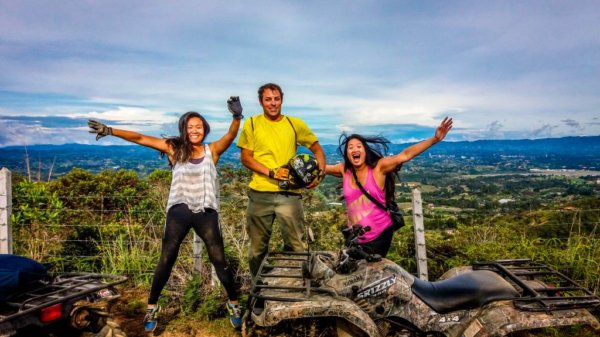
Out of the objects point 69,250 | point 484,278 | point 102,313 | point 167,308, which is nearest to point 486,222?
point 484,278

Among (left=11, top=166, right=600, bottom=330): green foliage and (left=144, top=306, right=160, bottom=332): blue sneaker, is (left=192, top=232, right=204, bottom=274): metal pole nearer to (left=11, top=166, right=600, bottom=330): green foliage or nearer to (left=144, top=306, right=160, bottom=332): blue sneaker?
(left=11, top=166, right=600, bottom=330): green foliage

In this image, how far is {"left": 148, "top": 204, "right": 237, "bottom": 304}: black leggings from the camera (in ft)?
13.0

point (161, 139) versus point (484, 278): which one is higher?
point (161, 139)

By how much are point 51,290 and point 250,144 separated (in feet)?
7.74

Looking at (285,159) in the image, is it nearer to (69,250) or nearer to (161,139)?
(161,139)

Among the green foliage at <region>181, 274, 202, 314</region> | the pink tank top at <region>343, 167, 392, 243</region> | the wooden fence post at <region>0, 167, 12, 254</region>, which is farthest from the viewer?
the wooden fence post at <region>0, 167, 12, 254</region>

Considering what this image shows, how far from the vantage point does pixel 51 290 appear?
3.16m

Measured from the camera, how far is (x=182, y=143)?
13.7 ft

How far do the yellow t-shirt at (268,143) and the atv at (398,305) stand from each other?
61.3 inches

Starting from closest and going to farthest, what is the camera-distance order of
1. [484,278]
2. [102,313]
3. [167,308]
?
[484,278] → [102,313] → [167,308]

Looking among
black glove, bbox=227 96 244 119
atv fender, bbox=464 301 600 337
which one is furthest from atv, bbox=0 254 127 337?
atv fender, bbox=464 301 600 337

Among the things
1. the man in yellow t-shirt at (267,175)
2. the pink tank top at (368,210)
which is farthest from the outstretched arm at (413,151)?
the man in yellow t-shirt at (267,175)

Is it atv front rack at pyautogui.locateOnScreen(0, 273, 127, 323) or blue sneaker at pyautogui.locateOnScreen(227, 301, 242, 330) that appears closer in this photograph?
atv front rack at pyautogui.locateOnScreen(0, 273, 127, 323)

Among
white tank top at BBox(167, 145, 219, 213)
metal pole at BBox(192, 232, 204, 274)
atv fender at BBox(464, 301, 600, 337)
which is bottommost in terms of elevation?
metal pole at BBox(192, 232, 204, 274)
